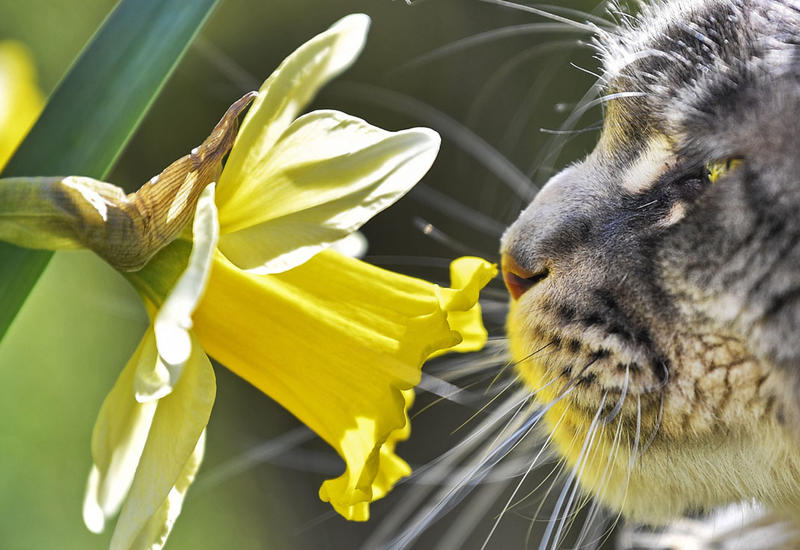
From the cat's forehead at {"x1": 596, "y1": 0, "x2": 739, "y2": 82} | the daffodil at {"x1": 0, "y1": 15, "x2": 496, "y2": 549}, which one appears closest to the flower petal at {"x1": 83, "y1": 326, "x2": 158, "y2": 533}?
the daffodil at {"x1": 0, "y1": 15, "x2": 496, "y2": 549}

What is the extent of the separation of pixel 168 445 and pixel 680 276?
0.26m

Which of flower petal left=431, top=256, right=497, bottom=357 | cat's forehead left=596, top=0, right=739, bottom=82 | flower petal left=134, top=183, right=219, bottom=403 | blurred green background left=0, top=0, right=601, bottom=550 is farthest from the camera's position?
blurred green background left=0, top=0, right=601, bottom=550

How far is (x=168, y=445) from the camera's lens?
262 millimetres

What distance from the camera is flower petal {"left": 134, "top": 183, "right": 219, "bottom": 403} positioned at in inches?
8.5

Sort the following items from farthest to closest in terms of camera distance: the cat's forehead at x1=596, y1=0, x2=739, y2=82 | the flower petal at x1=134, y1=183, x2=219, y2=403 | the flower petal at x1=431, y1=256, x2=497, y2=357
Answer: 1. the cat's forehead at x1=596, y1=0, x2=739, y2=82
2. the flower petal at x1=431, y1=256, x2=497, y2=357
3. the flower petal at x1=134, y1=183, x2=219, y2=403

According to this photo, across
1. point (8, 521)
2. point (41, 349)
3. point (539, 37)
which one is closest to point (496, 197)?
point (539, 37)

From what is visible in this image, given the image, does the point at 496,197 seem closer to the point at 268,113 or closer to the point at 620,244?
the point at 620,244

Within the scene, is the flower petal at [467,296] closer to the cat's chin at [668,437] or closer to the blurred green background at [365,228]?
the cat's chin at [668,437]

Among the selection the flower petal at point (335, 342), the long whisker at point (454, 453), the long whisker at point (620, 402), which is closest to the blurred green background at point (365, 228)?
the long whisker at point (454, 453)

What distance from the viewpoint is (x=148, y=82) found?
252 mm

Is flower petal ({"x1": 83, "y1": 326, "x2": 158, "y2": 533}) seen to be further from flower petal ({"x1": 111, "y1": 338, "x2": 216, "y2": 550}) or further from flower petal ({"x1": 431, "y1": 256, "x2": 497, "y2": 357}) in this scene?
flower petal ({"x1": 431, "y1": 256, "x2": 497, "y2": 357})

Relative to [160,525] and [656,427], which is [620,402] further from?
[160,525]

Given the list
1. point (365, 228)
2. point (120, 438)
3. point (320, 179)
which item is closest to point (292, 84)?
point (320, 179)

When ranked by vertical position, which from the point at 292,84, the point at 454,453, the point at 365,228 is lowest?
the point at 365,228
